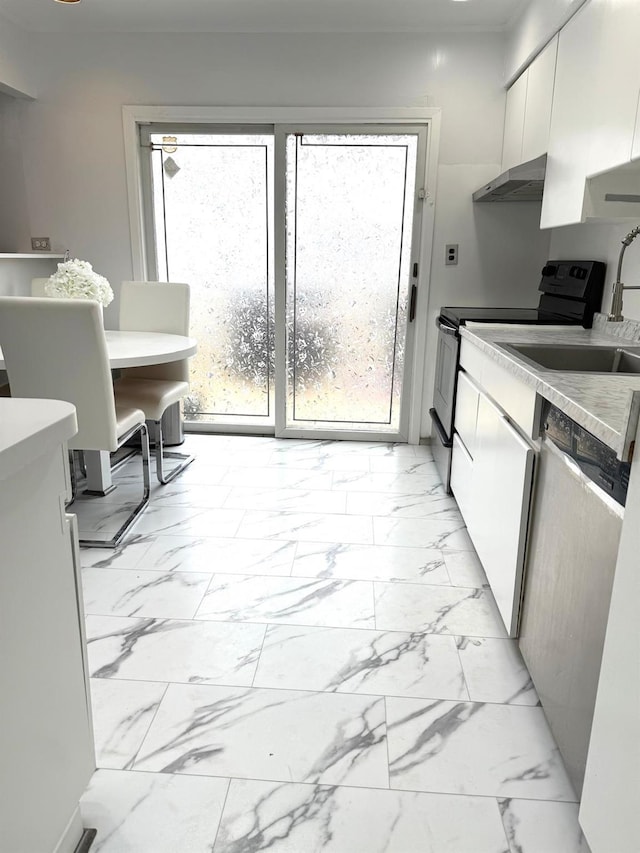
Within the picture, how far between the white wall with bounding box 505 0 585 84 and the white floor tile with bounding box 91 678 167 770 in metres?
2.75

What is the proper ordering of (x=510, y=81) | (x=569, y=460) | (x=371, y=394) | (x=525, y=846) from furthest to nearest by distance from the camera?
(x=371, y=394)
(x=510, y=81)
(x=569, y=460)
(x=525, y=846)

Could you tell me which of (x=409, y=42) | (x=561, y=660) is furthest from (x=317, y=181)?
(x=561, y=660)

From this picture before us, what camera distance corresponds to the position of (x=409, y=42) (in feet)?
10.9

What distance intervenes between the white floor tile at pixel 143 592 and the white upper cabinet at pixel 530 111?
2357 millimetres

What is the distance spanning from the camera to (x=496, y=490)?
6.31 ft

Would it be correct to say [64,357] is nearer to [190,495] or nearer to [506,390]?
[190,495]

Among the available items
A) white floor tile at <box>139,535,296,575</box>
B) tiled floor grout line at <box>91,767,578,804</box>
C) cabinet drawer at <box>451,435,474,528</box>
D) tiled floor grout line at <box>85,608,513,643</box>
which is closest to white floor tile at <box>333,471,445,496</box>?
cabinet drawer at <box>451,435,474,528</box>

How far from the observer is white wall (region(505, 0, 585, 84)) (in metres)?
2.32

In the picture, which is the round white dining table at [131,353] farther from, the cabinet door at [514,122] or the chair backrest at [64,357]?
the cabinet door at [514,122]

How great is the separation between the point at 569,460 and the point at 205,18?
126 inches

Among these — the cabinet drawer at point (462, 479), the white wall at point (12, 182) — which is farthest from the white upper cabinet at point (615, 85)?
the white wall at point (12, 182)

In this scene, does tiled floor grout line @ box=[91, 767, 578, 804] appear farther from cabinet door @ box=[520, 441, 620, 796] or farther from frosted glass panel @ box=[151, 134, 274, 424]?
frosted glass panel @ box=[151, 134, 274, 424]

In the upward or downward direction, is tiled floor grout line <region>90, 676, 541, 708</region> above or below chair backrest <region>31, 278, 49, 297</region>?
below

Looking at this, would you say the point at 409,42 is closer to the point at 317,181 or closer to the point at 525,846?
the point at 317,181
